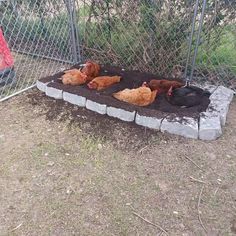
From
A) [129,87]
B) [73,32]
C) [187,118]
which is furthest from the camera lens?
[73,32]

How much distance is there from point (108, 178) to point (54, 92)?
4.88 ft

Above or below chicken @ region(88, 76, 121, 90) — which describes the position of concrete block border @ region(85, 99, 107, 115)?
below

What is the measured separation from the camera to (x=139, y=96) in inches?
121

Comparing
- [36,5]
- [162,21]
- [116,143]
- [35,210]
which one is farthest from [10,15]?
[35,210]

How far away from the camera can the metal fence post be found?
393 cm

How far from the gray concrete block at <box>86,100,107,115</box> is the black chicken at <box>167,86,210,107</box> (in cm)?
69

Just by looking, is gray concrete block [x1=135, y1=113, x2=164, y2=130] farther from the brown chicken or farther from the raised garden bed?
the brown chicken

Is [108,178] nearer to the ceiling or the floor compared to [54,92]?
nearer to the floor

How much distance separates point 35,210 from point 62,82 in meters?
1.79

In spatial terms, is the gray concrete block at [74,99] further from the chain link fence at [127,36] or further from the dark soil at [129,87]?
the chain link fence at [127,36]

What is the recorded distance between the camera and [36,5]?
4391mm

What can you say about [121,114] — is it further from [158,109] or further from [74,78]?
[74,78]

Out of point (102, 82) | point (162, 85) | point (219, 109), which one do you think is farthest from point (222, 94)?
point (102, 82)

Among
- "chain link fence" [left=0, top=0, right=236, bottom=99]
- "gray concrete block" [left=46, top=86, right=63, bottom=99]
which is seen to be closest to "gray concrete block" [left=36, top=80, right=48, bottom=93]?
"gray concrete block" [left=46, top=86, right=63, bottom=99]
